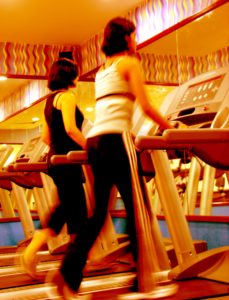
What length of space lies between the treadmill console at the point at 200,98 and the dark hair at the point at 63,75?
28.7 inches

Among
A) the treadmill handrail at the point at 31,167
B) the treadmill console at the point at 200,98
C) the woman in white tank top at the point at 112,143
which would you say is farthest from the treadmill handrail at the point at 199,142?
the treadmill handrail at the point at 31,167

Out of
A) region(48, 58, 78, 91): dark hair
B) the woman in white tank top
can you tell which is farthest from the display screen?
the woman in white tank top

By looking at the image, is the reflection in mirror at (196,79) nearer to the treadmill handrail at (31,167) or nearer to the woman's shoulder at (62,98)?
the woman's shoulder at (62,98)

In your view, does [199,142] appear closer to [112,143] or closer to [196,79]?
[112,143]

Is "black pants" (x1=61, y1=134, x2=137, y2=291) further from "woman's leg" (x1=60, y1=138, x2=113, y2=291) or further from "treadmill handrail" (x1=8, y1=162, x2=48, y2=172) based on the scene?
"treadmill handrail" (x1=8, y1=162, x2=48, y2=172)

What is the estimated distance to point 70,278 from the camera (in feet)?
6.93

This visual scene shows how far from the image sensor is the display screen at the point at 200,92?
3.06 metres

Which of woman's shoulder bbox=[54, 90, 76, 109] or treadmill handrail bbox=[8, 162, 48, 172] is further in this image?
treadmill handrail bbox=[8, 162, 48, 172]

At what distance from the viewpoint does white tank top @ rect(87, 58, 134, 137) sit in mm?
2139

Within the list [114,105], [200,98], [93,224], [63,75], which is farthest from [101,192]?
A: [200,98]

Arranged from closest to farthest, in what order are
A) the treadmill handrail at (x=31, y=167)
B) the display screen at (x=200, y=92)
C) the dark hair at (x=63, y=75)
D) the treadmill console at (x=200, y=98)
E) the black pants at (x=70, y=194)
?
the black pants at (x=70, y=194) < the dark hair at (x=63, y=75) < the treadmill console at (x=200, y=98) < the display screen at (x=200, y=92) < the treadmill handrail at (x=31, y=167)

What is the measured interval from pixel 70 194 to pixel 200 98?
40.9 inches

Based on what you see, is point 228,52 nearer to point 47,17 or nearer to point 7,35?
point 47,17

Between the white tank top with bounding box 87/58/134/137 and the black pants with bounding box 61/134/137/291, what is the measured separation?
0.05 metres
